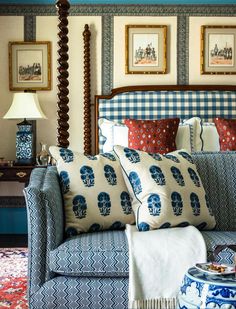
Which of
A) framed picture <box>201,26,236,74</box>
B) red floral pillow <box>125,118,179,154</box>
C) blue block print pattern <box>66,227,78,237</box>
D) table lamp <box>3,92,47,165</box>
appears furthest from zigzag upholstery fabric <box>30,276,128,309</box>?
framed picture <box>201,26,236,74</box>

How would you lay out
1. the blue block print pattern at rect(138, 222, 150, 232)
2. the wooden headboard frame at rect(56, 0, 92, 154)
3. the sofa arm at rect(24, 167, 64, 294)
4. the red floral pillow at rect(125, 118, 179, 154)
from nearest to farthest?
the sofa arm at rect(24, 167, 64, 294) < the blue block print pattern at rect(138, 222, 150, 232) < the wooden headboard frame at rect(56, 0, 92, 154) < the red floral pillow at rect(125, 118, 179, 154)

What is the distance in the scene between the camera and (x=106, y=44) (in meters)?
5.64

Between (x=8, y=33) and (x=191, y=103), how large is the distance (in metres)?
1.92

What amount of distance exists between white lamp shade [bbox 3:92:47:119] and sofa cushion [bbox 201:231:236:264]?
284cm

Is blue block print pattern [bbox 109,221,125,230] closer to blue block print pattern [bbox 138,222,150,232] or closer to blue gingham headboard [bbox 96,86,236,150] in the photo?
blue block print pattern [bbox 138,222,150,232]

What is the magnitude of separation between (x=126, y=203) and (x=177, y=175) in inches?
11.5

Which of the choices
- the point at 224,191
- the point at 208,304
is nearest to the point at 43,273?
the point at 208,304

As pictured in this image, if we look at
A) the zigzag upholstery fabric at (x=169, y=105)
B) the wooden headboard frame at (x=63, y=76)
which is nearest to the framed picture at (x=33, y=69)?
the zigzag upholstery fabric at (x=169, y=105)

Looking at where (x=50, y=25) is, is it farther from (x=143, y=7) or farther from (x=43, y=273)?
(x=43, y=273)

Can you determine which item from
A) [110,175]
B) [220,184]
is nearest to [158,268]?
[110,175]

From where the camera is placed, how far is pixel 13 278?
3.86 m

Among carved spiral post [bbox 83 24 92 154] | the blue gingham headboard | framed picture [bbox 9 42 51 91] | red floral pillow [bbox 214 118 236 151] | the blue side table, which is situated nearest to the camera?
the blue side table

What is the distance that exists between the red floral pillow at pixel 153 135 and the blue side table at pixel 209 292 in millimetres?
2852

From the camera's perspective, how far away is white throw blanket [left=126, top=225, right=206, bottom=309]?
2.40 meters
